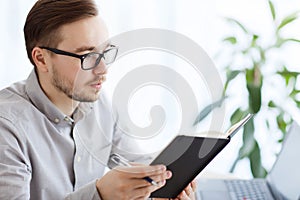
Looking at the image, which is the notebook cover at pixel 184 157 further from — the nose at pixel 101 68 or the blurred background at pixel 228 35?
the blurred background at pixel 228 35

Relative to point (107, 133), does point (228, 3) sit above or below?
above

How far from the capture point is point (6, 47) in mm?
2209

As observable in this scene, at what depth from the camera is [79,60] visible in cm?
124

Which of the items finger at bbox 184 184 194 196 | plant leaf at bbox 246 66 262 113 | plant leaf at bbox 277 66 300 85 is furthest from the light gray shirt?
plant leaf at bbox 277 66 300 85

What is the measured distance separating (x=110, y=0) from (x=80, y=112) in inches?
39.6

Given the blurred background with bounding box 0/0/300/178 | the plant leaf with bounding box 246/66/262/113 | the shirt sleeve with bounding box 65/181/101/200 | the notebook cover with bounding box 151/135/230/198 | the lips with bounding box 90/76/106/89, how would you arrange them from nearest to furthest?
the notebook cover with bounding box 151/135/230/198, the shirt sleeve with bounding box 65/181/101/200, the lips with bounding box 90/76/106/89, the plant leaf with bounding box 246/66/262/113, the blurred background with bounding box 0/0/300/178

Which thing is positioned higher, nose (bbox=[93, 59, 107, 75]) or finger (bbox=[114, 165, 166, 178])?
nose (bbox=[93, 59, 107, 75])

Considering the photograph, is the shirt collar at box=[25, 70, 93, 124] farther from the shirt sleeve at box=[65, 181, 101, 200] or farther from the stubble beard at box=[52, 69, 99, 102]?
the shirt sleeve at box=[65, 181, 101, 200]


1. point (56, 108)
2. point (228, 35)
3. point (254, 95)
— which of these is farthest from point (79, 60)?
point (228, 35)

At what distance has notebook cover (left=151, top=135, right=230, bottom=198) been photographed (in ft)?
3.21

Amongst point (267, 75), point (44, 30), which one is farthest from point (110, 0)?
point (44, 30)

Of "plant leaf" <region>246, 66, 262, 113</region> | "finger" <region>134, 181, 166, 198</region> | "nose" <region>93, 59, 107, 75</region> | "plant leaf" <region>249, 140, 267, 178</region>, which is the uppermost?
"nose" <region>93, 59, 107, 75</region>

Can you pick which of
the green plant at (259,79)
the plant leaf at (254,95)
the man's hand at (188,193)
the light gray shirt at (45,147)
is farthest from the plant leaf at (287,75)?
the man's hand at (188,193)

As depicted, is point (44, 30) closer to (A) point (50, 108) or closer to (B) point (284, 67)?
(A) point (50, 108)
